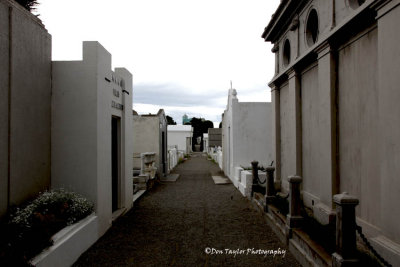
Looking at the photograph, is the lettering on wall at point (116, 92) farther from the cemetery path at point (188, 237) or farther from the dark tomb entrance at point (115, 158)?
the cemetery path at point (188, 237)

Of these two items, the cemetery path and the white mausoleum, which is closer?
the cemetery path

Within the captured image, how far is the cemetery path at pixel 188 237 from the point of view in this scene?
5.21m

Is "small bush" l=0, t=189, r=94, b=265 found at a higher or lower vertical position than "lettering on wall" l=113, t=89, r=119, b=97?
lower

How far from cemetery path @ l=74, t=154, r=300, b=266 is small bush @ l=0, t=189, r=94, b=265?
0.73 m

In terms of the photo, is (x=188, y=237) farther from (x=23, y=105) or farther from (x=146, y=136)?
(x=146, y=136)

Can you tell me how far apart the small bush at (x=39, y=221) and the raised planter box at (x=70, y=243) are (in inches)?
3.8

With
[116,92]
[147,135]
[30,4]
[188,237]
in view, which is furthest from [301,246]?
[30,4]

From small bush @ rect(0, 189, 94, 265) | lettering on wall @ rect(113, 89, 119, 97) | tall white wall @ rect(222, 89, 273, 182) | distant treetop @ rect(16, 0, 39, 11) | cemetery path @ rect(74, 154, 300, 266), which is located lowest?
cemetery path @ rect(74, 154, 300, 266)

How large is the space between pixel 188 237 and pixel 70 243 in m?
2.34

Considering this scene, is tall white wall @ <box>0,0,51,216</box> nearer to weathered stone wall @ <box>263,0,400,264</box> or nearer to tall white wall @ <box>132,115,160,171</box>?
weathered stone wall @ <box>263,0,400,264</box>

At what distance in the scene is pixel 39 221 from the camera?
4.60 meters

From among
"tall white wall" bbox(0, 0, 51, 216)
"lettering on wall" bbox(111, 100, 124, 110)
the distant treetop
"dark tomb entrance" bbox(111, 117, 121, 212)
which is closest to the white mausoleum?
"tall white wall" bbox(0, 0, 51, 216)

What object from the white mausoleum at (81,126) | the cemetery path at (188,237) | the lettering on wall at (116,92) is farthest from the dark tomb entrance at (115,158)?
the white mausoleum at (81,126)

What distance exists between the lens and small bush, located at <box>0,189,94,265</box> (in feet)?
13.2
